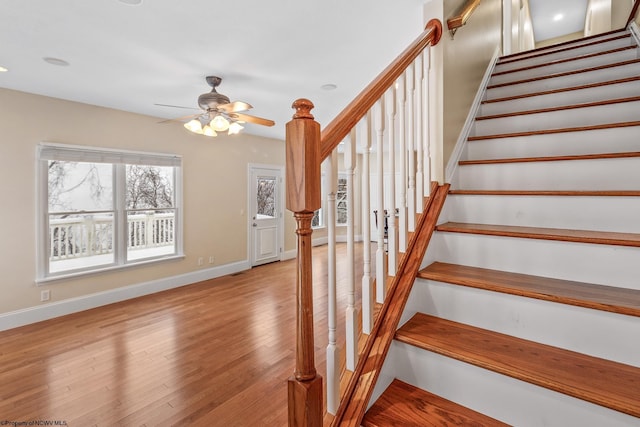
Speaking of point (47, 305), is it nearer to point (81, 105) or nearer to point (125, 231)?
point (125, 231)

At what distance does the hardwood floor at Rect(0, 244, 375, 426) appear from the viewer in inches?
74.0

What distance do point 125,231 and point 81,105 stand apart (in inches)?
63.6

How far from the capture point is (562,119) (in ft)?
6.63

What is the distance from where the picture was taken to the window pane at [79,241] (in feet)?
11.6

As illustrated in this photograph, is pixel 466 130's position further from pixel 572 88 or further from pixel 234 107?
pixel 234 107

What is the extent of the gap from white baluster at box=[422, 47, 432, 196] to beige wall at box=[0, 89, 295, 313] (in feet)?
12.8

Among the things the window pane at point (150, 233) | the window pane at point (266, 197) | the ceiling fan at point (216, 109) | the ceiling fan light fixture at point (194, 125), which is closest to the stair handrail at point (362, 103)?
the ceiling fan at point (216, 109)

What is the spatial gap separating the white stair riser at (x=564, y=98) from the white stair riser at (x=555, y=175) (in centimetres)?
87

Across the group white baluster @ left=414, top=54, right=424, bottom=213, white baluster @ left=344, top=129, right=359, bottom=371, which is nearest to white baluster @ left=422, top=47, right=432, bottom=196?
white baluster @ left=414, top=54, right=424, bottom=213

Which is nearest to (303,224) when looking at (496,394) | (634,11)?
(496,394)

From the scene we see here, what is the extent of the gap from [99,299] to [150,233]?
42.2 inches

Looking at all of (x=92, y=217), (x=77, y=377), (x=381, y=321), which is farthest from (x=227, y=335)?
(x=92, y=217)

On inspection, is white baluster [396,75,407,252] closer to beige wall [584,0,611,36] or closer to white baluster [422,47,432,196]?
white baluster [422,47,432,196]

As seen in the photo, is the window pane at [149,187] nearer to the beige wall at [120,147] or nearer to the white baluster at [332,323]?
the beige wall at [120,147]
